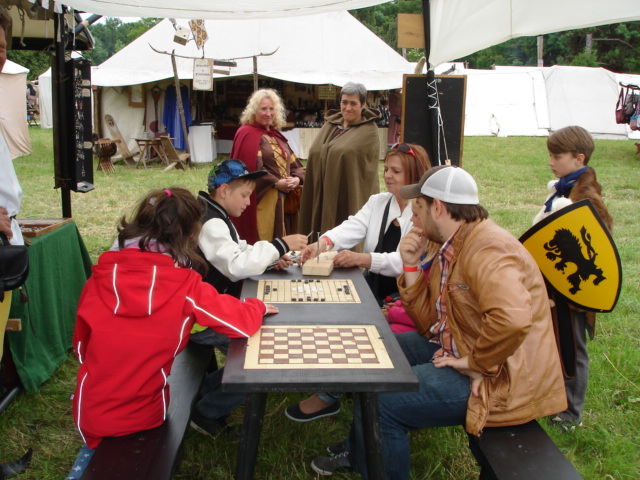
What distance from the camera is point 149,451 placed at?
187 centimetres

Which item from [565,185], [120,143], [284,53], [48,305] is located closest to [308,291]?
[565,185]

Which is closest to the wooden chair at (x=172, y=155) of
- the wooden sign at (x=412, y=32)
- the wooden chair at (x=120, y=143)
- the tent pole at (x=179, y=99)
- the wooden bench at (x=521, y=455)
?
the tent pole at (x=179, y=99)

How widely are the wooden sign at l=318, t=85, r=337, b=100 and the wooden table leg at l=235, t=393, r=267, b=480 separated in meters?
12.4

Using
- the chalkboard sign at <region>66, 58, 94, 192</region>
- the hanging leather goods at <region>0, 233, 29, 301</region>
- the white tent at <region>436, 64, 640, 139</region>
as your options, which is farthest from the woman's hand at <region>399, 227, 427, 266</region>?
the white tent at <region>436, 64, 640, 139</region>

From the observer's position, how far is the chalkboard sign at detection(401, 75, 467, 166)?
154 inches

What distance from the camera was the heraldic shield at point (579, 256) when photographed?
90.0 inches

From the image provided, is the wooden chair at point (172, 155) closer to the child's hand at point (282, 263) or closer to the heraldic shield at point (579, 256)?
the child's hand at point (282, 263)

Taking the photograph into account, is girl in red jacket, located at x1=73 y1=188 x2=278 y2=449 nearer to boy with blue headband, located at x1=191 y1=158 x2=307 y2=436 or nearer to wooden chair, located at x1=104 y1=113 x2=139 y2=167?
boy with blue headband, located at x1=191 y1=158 x2=307 y2=436

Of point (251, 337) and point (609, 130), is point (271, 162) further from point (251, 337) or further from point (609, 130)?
point (609, 130)

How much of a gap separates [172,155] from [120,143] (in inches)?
51.3

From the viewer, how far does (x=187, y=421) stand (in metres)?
2.08

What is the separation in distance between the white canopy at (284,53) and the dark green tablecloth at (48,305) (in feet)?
30.6

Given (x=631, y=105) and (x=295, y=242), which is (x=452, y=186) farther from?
(x=631, y=105)

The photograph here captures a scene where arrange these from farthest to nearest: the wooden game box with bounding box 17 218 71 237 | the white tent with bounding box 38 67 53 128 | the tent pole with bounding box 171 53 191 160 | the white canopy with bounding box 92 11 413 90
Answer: the white tent with bounding box 38 67 53 128 < the white canopy with bounding box 92 11 413 90 < the tent pole with bounding box 171 53 191 160 < the wooden game box with bounding box 17 218 71 237
